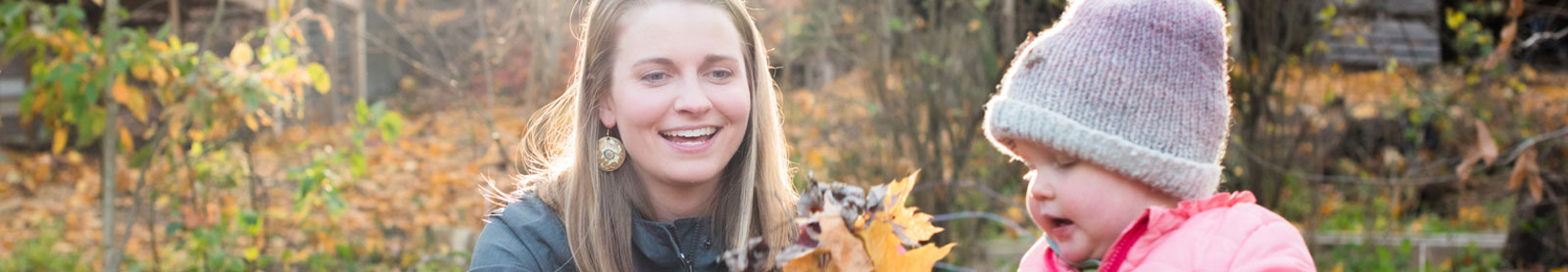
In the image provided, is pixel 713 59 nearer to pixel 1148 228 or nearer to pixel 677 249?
pixel 677 249

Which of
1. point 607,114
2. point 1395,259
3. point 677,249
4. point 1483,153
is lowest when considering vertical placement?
point 1395,259

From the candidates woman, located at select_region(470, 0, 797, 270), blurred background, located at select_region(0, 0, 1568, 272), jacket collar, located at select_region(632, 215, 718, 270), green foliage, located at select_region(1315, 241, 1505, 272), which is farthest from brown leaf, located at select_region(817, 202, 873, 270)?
green foliage, located at select_region(1315, 241, 1505, 272)

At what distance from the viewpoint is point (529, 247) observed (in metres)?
1.82

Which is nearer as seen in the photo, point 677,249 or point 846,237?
point 846,237

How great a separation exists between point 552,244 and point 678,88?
35cm

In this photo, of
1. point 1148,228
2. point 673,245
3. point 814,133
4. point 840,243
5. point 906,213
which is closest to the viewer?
point 840,243

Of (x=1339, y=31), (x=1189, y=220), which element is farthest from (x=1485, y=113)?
(x=1189, y=220)

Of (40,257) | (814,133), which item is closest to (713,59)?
(814,133)

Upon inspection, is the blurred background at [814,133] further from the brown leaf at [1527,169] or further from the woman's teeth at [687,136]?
the woman's teeth at [687,136]

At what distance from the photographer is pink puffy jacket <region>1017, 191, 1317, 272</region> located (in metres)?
1.42

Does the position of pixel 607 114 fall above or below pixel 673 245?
above

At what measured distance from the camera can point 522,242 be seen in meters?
1.82

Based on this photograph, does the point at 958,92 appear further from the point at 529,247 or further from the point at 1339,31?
the point at 529,247

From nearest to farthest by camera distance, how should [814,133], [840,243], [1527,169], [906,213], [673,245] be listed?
[840,243] < [906,213] < [673,245] < [1527,169] < [814,133]
